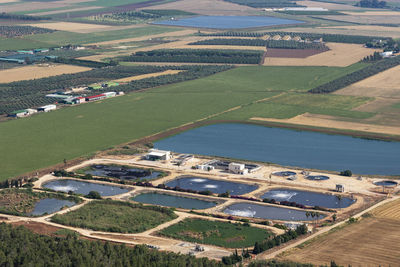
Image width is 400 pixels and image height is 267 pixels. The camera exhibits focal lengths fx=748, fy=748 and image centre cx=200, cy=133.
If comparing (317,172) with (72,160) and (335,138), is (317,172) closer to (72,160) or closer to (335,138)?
(335,138)

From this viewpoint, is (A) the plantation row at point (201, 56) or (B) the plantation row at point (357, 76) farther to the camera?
(A) the plantation row at point (201, 56)

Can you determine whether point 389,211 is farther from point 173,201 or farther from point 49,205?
point 49,205

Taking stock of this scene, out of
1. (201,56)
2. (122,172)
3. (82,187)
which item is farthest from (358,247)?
(201,56)

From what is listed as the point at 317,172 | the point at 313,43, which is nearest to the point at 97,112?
the point at 317,172

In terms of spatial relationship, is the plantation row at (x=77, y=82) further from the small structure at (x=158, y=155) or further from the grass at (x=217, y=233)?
the grass at (x=217, y=233)

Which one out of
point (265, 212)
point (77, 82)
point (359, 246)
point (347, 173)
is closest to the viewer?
point (359, 246)

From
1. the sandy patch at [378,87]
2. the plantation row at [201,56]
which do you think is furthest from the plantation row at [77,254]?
the plantation row at [201,56]

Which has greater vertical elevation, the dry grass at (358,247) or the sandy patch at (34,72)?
the sandy patch at (34,72)
